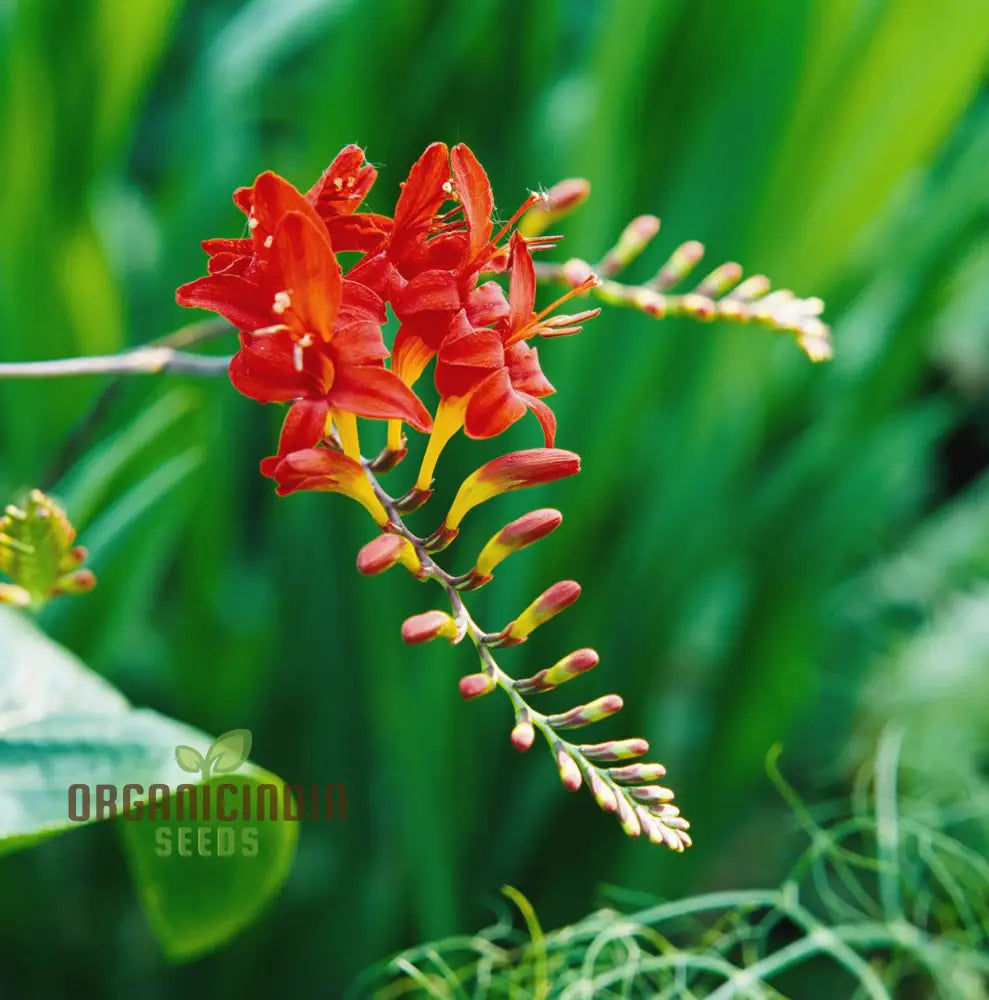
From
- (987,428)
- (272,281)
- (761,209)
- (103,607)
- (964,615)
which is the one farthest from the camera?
(987,428)

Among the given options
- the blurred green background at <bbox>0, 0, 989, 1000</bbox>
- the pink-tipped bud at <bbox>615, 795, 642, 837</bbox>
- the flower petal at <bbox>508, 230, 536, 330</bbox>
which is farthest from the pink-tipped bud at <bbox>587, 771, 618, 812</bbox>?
the blurred green background at <bbox>0, 0, 989, 1000</bbox>

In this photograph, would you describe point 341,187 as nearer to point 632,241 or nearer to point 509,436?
point 632,241

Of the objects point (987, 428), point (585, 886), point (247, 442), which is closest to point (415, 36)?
point (247, 442)

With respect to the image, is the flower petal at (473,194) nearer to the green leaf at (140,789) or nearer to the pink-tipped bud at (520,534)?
the pink-tipped bud at (520,534)

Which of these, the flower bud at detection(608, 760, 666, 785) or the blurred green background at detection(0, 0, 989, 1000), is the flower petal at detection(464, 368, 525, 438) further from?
the blurred green background at detection(0, 0, 989, 1000)

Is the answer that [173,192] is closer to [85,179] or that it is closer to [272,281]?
[85,179]

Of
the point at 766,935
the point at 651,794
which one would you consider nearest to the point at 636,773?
the point at 651,794

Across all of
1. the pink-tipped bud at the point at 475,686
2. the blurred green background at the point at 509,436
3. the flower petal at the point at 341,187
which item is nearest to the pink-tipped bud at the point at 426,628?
the pink-tipped bud at the point at 475,686
